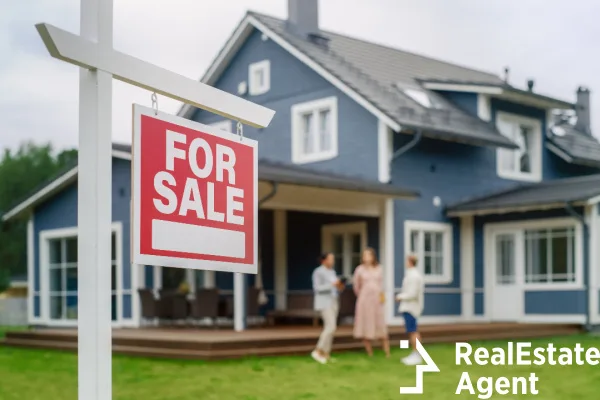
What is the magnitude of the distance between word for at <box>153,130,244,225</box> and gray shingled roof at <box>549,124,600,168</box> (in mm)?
19241

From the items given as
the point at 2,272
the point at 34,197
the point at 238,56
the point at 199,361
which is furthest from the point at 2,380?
the point at 2,272

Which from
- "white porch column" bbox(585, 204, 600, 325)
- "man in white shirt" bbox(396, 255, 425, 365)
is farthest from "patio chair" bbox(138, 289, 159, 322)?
"white porch column" bbox(585, 204, 600, 325)

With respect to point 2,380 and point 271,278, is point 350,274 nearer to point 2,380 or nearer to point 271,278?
point 271,278

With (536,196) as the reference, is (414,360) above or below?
below

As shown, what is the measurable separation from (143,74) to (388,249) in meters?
14.3

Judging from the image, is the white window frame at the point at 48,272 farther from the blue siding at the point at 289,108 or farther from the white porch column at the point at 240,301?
the blue siding at the point at 289,108

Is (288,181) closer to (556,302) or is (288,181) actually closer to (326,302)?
(326,302)

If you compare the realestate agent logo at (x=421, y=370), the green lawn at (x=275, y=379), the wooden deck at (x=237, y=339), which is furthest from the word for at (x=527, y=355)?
the wooden deck at (x=237, y=339)

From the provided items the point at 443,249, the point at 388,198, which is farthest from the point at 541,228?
the point at 388,198

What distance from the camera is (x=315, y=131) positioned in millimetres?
19297

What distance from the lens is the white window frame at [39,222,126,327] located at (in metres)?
17.8

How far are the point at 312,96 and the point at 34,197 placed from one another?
6155 millimetres

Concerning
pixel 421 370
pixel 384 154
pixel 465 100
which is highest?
pixel 465 100

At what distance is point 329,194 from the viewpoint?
663 inches
